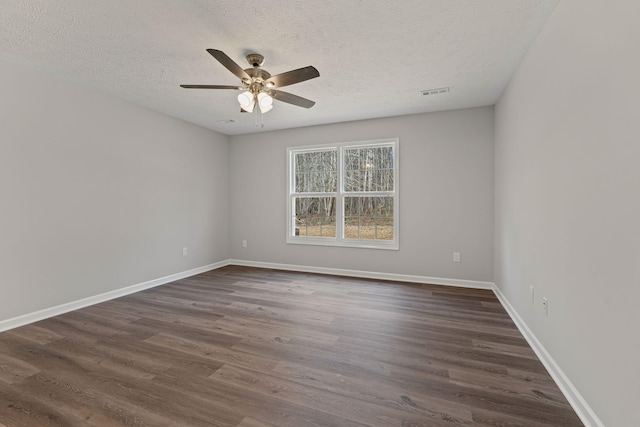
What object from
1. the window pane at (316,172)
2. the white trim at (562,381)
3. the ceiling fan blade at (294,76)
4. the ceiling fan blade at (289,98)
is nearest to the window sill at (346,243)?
the window pane at (316,172)

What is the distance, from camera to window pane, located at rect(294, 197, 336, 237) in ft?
15.9

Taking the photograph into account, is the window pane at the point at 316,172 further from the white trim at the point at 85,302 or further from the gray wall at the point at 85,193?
the white trim at the point at 85,302

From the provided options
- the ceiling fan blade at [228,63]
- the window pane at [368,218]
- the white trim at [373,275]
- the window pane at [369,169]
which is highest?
the ceiling fan blade at [228,63]

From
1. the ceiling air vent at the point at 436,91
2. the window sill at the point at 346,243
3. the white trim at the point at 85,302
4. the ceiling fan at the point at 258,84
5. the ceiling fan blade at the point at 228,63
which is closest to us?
the ceiling fan blade at the point at 228,63

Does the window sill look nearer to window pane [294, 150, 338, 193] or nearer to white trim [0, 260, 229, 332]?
window pane [294, 150, 338, 193]

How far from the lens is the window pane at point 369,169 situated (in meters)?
4.43

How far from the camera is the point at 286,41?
232 cm

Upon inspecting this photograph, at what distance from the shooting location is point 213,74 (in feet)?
9.48

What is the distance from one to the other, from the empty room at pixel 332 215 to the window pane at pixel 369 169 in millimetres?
36

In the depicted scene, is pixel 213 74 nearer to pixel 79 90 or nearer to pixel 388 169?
pixel 79 90

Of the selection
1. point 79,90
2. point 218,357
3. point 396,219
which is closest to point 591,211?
point 218,357

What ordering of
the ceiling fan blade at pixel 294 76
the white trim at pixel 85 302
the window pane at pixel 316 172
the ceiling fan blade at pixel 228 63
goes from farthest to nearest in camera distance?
the window pane at pixel 316 172, the white trim at pixel 85 302, the ceiling fan blade at pixel 294 76, the ceiling fan blade at pixel 228 63

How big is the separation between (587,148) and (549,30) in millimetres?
1081

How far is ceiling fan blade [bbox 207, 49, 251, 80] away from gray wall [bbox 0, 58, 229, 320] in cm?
224
